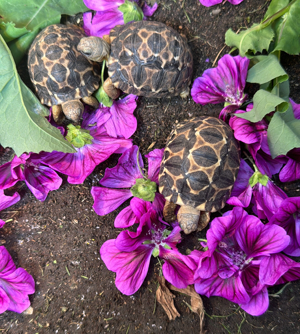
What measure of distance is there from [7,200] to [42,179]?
168mm

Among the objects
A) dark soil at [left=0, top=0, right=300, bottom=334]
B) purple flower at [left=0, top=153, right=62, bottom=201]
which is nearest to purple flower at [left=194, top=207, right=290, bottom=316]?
dark soil at [left=0, top=0, right=300, bottom=334]

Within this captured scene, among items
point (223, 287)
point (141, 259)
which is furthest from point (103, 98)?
point (223, 287)

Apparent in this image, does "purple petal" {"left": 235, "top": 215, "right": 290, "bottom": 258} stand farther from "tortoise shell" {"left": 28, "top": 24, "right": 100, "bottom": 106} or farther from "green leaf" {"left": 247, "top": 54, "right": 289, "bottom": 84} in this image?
"tortoise shell" {"left": 28, "top": 24, "right": 100, "bottom": 106}

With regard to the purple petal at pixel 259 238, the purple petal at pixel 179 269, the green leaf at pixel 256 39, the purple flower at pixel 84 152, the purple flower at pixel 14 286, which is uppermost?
the green leaf at pixel 256 39

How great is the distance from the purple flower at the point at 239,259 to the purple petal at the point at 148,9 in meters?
0.96

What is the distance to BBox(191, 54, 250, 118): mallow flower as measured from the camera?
107cm

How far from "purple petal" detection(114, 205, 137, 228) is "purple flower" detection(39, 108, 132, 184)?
0.73 ft

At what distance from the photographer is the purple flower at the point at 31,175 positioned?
112 cm

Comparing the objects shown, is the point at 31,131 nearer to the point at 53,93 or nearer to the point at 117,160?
the point at 53,93

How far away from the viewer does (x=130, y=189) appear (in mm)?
1109

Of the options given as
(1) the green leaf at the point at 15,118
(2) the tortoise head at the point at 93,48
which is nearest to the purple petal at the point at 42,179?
A: (1) the green leaf at the point at 15,118

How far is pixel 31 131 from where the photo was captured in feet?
3.42

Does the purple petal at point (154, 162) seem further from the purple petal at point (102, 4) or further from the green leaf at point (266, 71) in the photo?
the purple petal at point (102, 4)

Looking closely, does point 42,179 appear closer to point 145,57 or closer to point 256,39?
point 145,57
